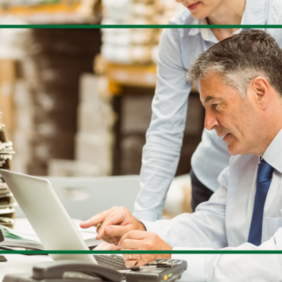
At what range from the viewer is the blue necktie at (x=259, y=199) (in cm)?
139

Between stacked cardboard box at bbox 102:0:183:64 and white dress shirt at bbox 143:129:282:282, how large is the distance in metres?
1.70

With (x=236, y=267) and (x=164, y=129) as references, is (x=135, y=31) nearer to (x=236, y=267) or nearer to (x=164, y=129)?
(x=164, y=129)

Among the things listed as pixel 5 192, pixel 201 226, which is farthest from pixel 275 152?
pixel 5 192

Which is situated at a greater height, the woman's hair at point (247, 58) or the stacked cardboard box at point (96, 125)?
the woman's hair at point (247, 58)

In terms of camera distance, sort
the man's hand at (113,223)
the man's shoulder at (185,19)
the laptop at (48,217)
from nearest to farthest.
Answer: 1. the laptop at (48,217)
2. the man's hand at (113,223)
3. the man's shoulder at (185,19)

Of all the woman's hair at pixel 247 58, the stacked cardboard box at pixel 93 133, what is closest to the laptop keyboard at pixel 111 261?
the woman's hair at pixel 247 58

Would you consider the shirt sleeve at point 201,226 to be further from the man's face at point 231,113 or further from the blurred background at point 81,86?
the blurred background at point 81,86

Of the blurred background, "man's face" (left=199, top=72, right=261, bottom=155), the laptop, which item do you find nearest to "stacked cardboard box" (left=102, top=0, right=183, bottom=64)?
the blurred background

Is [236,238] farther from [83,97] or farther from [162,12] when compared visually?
[83,97]

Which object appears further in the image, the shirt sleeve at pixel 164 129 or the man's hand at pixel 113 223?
the shirt sleeve at pixel 164 129

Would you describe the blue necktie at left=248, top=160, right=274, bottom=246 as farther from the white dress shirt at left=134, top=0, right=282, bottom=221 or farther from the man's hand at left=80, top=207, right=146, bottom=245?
the white dress shirt at left=134, top=0, right=282, bottom=221

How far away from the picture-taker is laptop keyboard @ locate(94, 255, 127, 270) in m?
0.99

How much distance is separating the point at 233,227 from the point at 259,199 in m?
0.16

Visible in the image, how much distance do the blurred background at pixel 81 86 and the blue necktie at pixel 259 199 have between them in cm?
168
